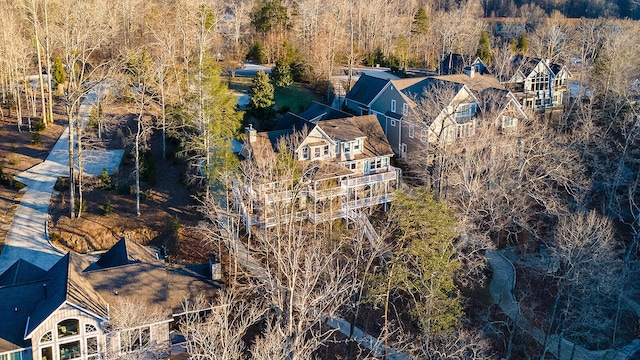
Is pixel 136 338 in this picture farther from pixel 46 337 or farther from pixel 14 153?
pixel 14 153

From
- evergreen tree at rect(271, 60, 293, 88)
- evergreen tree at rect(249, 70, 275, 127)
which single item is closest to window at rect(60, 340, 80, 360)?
evergreen tree at rect(249, 70, 275, 127)

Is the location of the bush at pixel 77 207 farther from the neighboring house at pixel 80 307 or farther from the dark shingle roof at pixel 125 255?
the neighboring house at pixel 80 307

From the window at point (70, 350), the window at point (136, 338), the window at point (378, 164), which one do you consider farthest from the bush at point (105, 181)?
the window at point (378, 164)

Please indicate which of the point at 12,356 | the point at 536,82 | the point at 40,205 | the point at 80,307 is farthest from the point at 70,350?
the point at 536,82

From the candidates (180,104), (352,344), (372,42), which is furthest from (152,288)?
(372,42)

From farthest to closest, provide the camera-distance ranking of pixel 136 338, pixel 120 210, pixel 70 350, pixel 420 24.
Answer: pixel 420 24, pixel 120 210, pixel 136 338, pixel 70 350

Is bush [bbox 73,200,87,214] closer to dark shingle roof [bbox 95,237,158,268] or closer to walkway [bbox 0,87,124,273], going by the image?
walkway [bbox 0,87,124,273]
